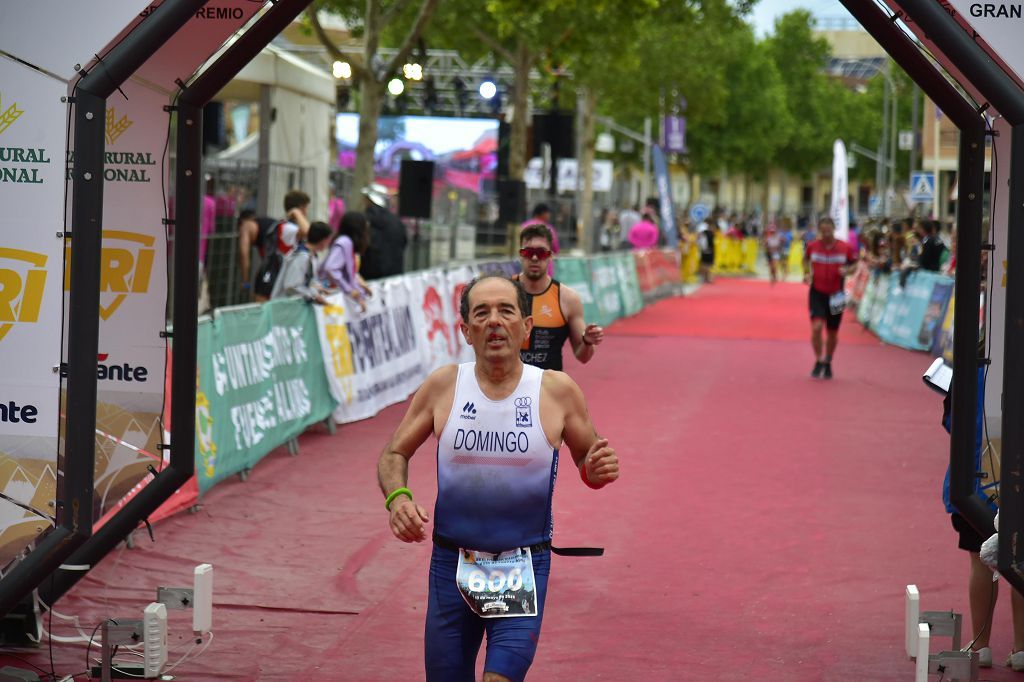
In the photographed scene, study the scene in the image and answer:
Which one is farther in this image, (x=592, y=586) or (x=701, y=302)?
(x=701, y=302)

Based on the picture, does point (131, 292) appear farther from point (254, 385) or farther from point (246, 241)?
point (246, 241)

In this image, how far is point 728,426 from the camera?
48.9 feet

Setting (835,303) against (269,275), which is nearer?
(269,275)

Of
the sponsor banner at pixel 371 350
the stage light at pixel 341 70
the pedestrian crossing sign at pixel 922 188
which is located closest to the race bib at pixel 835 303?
the sponsor banner at pixel 371 350

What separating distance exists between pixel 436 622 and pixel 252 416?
668 cm

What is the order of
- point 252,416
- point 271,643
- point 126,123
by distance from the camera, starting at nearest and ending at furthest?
point 126,123 < point 271,643 < point 252,416

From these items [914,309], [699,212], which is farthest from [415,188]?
[699,212]

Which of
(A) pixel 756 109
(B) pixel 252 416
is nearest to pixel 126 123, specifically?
(B) pixel 252 416

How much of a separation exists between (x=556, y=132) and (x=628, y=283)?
11.7 feet

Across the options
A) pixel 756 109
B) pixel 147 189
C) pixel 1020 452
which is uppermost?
pixel 756 109

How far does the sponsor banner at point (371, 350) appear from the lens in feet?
44.7

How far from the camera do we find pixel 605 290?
94.1ft

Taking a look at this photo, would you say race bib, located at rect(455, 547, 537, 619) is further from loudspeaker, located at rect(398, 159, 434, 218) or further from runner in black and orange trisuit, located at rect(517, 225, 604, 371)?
loudspeaker, located at rect(398, 159, 434, 218)

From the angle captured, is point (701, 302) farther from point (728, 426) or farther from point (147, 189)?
point (147, 189)
